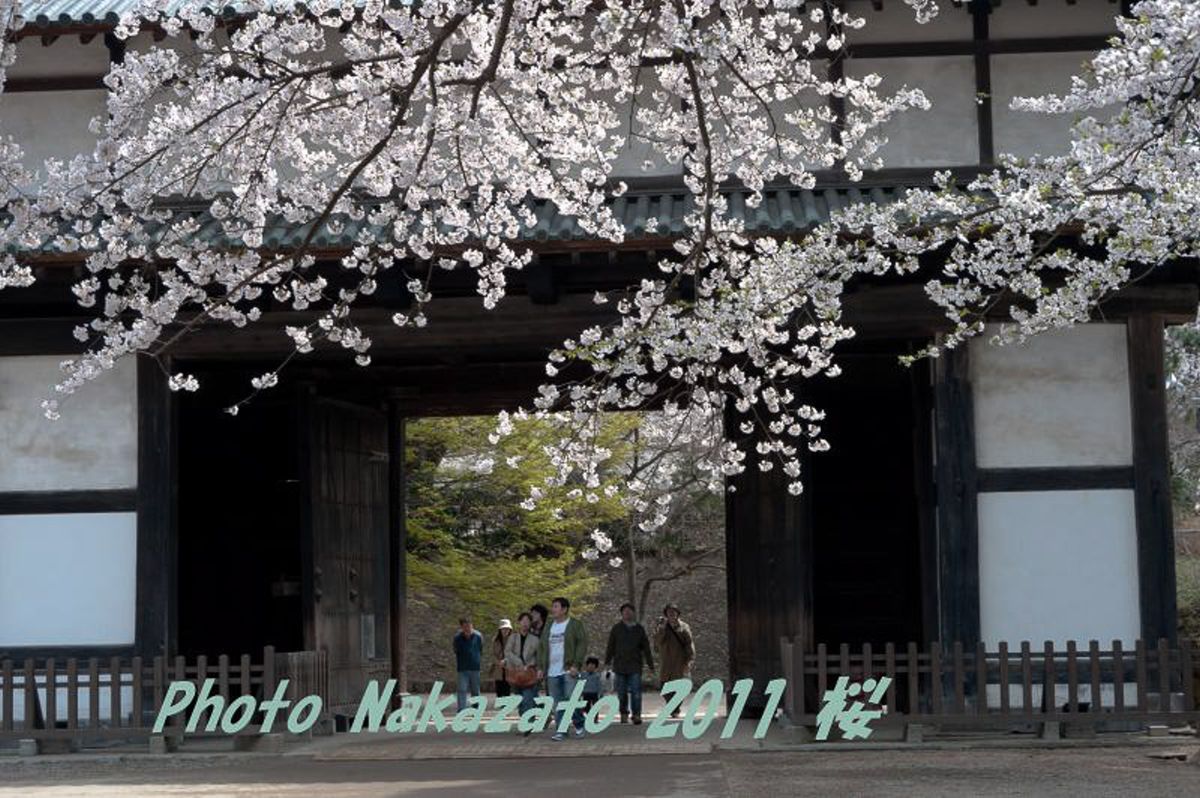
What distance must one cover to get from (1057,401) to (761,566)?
12.9ft

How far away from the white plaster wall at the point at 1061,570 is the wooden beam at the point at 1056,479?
0.05 m

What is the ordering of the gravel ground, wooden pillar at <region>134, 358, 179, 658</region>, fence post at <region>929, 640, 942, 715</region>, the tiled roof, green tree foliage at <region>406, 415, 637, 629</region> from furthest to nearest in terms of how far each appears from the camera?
1. green tree foliage at <region>406, 415, 637, 629</region>
2. wooden pillar at <region>134, 358, 179, 658</region>
3. fence post at <region>929, 640, 942, 715</region>
4. the tiled roof
5. the gravel ground

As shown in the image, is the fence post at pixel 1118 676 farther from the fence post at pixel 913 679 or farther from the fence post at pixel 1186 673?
the fence post at pixel 913 679

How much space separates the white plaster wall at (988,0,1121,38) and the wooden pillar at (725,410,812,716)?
4.44 meters

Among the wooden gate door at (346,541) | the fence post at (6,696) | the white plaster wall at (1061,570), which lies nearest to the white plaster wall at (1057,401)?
the white plaster wall at (1061,570)

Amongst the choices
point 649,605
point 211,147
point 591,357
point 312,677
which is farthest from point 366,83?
point 649,605

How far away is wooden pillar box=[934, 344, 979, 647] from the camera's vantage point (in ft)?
43.1

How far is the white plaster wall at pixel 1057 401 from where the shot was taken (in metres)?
13.3

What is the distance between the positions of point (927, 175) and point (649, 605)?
20.8m

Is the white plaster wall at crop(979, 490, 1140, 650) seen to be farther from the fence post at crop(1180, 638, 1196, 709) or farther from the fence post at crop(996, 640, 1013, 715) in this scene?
the fence post at crop(1180, 638, 1196, 709)

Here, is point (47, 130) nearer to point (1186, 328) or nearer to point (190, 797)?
point (190, 797)

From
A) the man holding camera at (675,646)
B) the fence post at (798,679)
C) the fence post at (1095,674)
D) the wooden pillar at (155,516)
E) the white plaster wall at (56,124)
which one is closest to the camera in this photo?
the fence post at (1095,674)

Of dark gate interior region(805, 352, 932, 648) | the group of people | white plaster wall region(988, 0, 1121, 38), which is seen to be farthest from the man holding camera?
white plaster wall region(988, 0, 1121, 38)

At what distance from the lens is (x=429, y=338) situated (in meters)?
14.0
